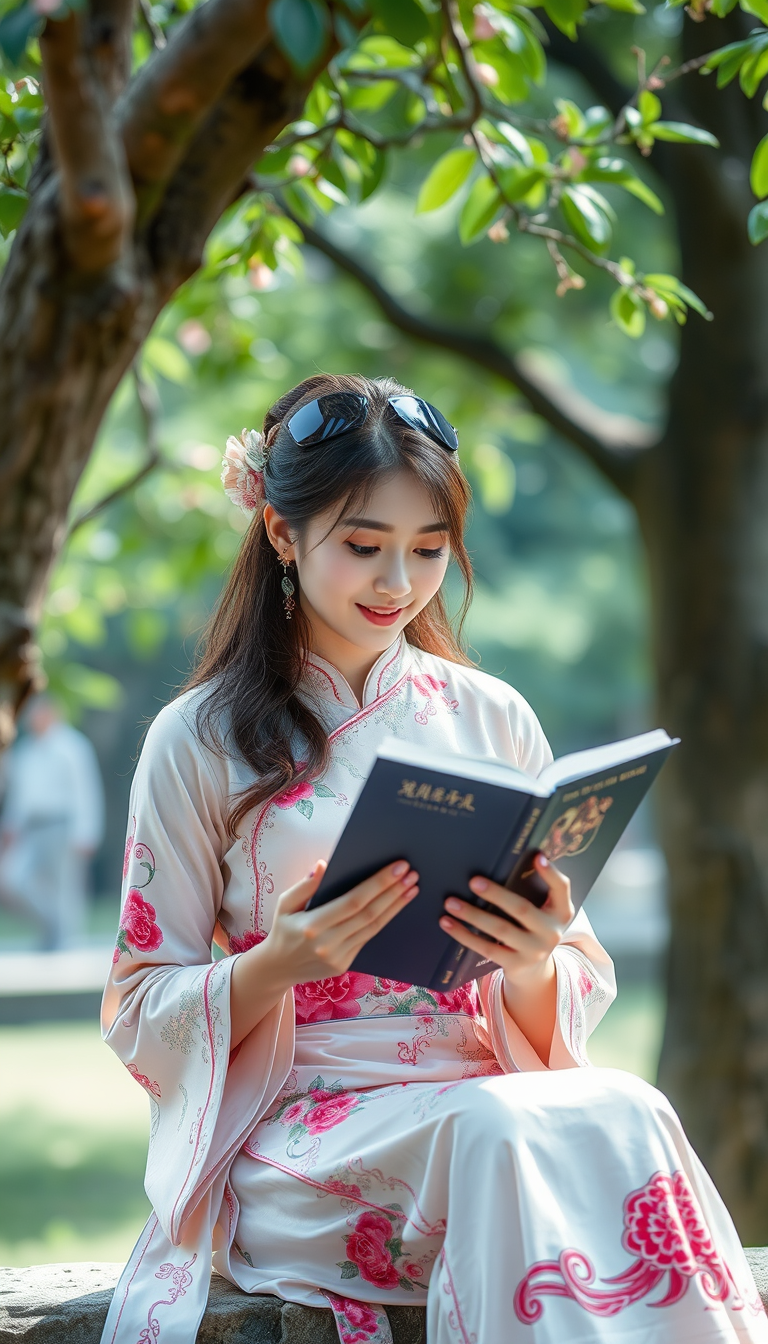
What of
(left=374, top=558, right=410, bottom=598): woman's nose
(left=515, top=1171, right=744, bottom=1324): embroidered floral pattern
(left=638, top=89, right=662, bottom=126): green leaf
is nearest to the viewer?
(left=515, top=1171, right=744, bottom=1324): embroidered floral pattern

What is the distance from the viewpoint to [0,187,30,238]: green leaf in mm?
2064

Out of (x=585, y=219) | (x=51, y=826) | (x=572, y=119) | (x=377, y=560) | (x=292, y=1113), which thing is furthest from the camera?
(x=51, y=826)

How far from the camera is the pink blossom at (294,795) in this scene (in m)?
1.78

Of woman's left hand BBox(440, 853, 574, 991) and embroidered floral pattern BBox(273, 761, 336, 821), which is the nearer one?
woman's left hand BBox(440, 853, 574, 991)

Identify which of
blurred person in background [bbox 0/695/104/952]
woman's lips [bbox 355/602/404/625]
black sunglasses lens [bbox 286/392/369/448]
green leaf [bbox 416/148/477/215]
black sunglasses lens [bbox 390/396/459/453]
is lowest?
blurred person in background [bbox 0/695/104/952]

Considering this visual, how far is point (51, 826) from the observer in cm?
880

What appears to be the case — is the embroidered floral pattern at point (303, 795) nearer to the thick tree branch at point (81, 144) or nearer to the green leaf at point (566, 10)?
the thick tree branch at point (81, 144)

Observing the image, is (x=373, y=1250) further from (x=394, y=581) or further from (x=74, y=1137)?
(x=74, y=1137)

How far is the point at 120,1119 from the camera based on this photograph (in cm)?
575

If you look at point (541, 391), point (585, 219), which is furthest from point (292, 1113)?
point (541, 391)

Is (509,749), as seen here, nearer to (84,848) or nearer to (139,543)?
(139,543)

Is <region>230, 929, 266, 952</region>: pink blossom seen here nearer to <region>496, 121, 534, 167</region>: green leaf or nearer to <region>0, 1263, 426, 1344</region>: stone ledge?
<region>0, 1263, 426, 1344</region>: stone ledge

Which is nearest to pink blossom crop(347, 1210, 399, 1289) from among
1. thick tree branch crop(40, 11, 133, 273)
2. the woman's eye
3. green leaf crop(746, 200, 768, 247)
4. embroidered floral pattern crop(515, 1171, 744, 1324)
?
embroidered floral pattern crop(515, 1171, 744, 1324)

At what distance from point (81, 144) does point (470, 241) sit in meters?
1.08
